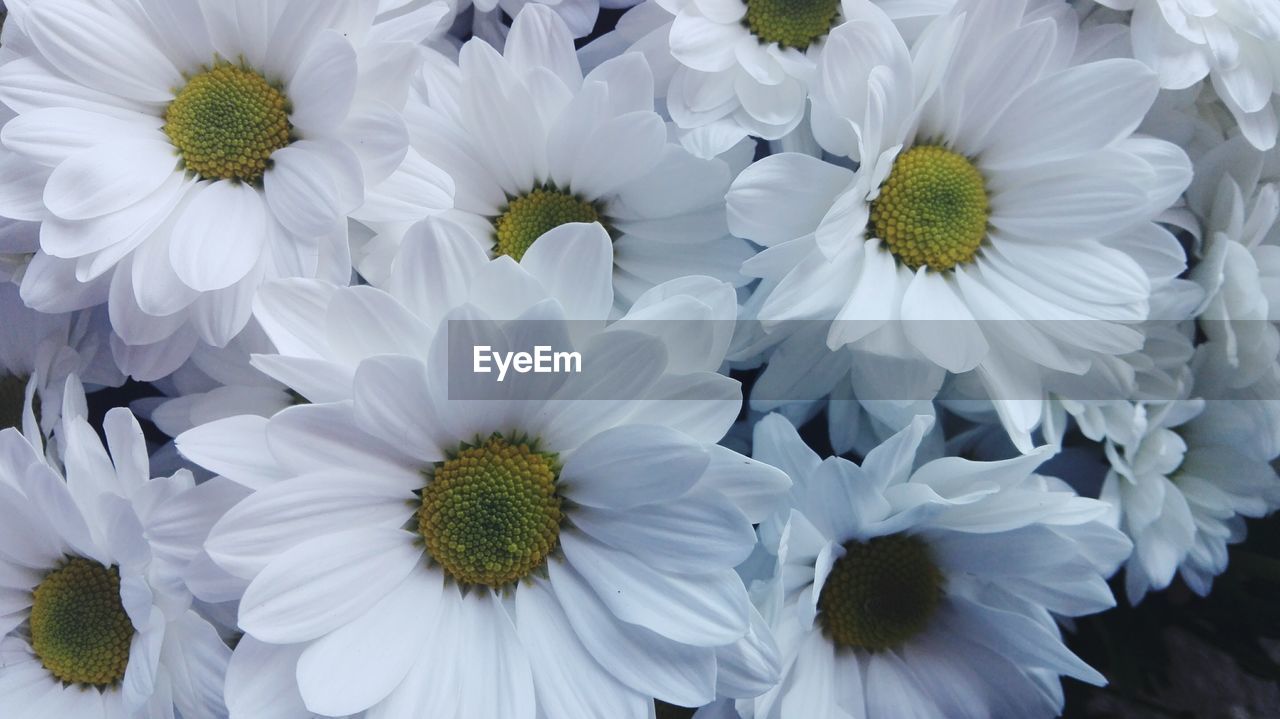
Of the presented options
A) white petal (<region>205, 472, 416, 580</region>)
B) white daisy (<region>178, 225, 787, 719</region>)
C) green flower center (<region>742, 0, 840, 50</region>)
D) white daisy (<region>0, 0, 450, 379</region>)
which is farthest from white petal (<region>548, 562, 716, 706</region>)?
green flower center (<region>742, 0, 840, 50</region>)

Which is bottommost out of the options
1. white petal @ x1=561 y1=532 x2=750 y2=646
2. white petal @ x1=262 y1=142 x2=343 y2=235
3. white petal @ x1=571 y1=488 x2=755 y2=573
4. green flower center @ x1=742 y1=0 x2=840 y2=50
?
white petal @ x1=561 y1=532 x2=750 y2=646

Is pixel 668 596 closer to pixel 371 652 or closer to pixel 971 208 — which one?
pixel 371 652

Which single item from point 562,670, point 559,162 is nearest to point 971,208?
point 559,162

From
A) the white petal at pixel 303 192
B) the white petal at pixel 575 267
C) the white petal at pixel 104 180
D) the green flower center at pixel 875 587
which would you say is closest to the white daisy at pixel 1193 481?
the green flower center at pixel 875 587

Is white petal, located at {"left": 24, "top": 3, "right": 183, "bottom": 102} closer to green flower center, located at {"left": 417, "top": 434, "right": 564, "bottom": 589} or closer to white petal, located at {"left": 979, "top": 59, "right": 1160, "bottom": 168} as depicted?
green flower center, located at {"left": 417, "top": 434, "right": 564, "bottom": 589}

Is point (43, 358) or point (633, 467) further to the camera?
point (43, 358)

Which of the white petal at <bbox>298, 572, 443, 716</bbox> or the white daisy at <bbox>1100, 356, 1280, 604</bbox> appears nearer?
the white petal at <bbox>298, 572, 443, 716</bbox>

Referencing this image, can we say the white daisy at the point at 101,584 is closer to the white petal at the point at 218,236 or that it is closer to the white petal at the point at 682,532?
the white petal at the point at 218,236
